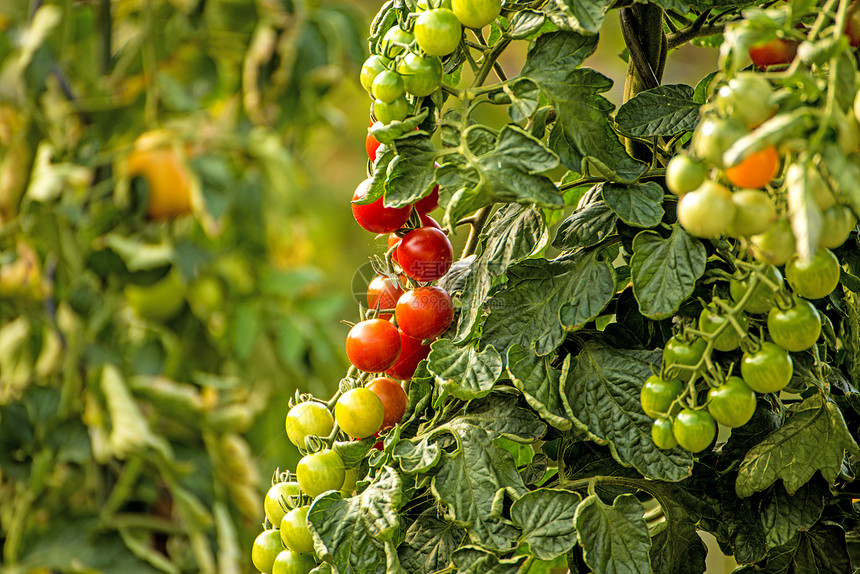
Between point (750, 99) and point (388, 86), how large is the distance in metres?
0.21

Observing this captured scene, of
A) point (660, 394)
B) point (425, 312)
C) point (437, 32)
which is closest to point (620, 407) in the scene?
point (660, 394)

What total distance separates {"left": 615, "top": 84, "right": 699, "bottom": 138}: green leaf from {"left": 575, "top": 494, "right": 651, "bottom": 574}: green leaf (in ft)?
0.75

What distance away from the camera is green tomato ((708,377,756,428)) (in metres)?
0.42

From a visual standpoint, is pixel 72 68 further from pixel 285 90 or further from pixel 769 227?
pixel 769 227

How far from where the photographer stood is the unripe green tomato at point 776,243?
0.36m

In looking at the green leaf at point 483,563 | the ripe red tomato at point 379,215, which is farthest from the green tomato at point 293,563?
the ripe red tomato at point 379,215

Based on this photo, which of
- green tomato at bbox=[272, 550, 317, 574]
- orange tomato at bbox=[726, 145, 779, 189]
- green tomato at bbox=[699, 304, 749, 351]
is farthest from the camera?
green tomato at bbox=[272, 550, 317, 574]

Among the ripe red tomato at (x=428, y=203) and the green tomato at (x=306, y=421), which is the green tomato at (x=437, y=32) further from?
the green tomato at (x=306, y=421)

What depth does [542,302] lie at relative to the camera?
1.63 ft

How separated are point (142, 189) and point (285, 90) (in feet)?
0.28

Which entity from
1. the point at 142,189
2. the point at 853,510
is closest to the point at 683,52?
the point at 853,510

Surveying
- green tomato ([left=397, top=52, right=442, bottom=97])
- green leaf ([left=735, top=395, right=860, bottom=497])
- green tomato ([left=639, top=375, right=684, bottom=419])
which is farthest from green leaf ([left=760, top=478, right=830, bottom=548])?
green tomato ([left=397, top=52, right=442, bottom=97])

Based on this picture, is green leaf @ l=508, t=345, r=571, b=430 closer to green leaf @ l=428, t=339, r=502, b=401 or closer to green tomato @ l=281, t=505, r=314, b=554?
green leaf @ l=428, t=339, r=502, b=401

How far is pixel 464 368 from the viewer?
1.59ft
